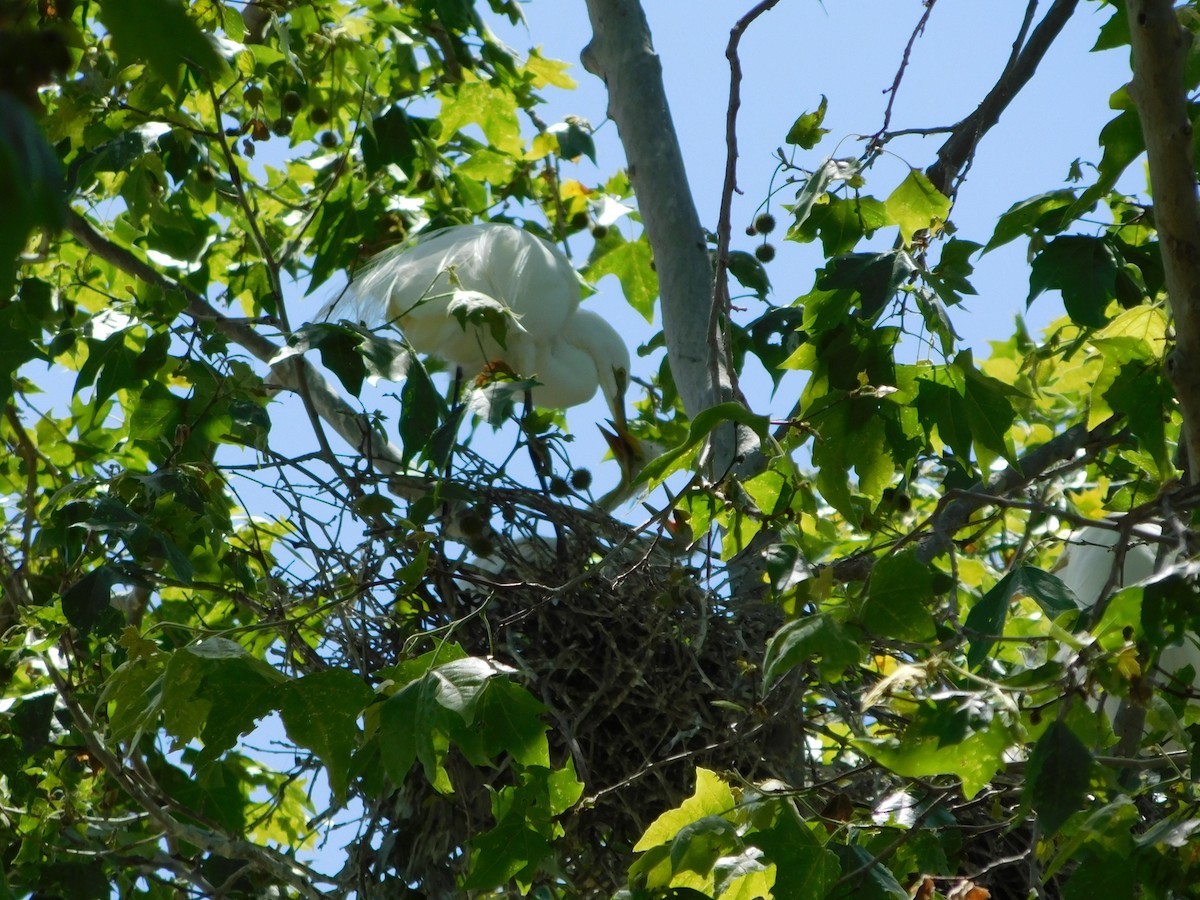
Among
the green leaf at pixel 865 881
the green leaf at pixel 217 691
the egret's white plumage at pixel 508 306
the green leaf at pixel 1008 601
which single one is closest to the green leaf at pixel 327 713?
the green leaf at pixel 217 691

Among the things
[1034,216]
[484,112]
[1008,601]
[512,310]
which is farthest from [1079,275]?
[484,112]

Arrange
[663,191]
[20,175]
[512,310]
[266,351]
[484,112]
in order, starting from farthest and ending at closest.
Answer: [484,112]
[512,310]
[266,351]
[663,191]
[20,175]

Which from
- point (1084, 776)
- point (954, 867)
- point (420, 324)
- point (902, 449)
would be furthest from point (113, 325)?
point (1084, 776)

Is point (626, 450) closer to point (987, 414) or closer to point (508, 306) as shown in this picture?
point (508, 306)

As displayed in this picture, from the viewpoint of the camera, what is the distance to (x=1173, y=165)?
1.00 m

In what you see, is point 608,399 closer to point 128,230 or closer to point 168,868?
point 128,230

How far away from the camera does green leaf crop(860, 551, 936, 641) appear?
98 cm

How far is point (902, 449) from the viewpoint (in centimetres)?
120

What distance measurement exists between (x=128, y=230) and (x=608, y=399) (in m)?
1.03

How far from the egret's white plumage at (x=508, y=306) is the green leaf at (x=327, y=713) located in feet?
3.64

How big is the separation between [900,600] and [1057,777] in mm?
220

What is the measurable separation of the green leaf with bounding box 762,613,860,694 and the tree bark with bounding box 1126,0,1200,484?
0.35 m

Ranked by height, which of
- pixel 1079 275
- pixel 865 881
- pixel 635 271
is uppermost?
pixel 635 271

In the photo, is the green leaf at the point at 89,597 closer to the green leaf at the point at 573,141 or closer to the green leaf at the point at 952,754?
the green leaf at the point at 952,754
